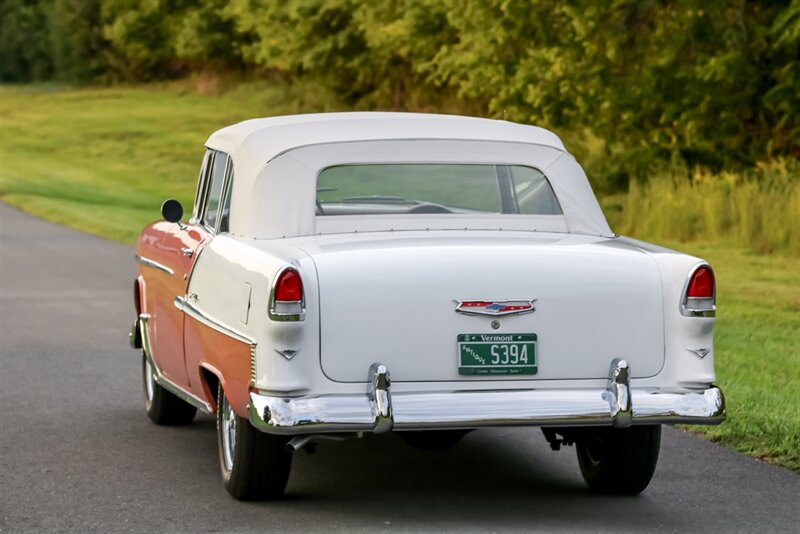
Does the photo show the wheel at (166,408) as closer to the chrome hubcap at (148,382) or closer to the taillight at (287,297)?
the chrome hubcap at (148,382)

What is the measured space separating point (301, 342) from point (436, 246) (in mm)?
713

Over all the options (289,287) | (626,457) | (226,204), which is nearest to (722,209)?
(226,204)

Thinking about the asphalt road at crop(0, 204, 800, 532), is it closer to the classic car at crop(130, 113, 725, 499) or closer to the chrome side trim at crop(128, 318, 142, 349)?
the classic car at crop(130, 113, 725, 499)

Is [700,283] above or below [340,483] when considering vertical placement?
above

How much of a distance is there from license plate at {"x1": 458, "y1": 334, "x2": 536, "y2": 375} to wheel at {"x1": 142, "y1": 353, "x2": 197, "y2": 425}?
2.99 meters

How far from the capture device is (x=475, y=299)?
668 centimetres

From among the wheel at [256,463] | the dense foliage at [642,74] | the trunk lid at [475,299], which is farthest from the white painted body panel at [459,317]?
the dense foliage at [642,74]

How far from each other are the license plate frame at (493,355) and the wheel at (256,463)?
0.88m

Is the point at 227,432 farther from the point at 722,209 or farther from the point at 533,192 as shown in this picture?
the point at 722,209

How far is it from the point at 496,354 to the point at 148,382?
3.49m

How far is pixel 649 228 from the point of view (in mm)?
24562

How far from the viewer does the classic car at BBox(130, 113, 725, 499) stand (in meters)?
6.54

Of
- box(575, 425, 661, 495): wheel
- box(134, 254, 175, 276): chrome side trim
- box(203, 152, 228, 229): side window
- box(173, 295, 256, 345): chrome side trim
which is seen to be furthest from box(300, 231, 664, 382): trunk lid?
box(134, 254, 175, 276): chrome side trim

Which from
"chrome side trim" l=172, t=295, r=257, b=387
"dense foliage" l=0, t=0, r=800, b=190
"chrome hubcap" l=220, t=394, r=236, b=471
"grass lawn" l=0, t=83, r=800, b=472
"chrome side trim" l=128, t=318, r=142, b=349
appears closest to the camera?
"chrome side trim" l=172, t=295, r=257, b=387
